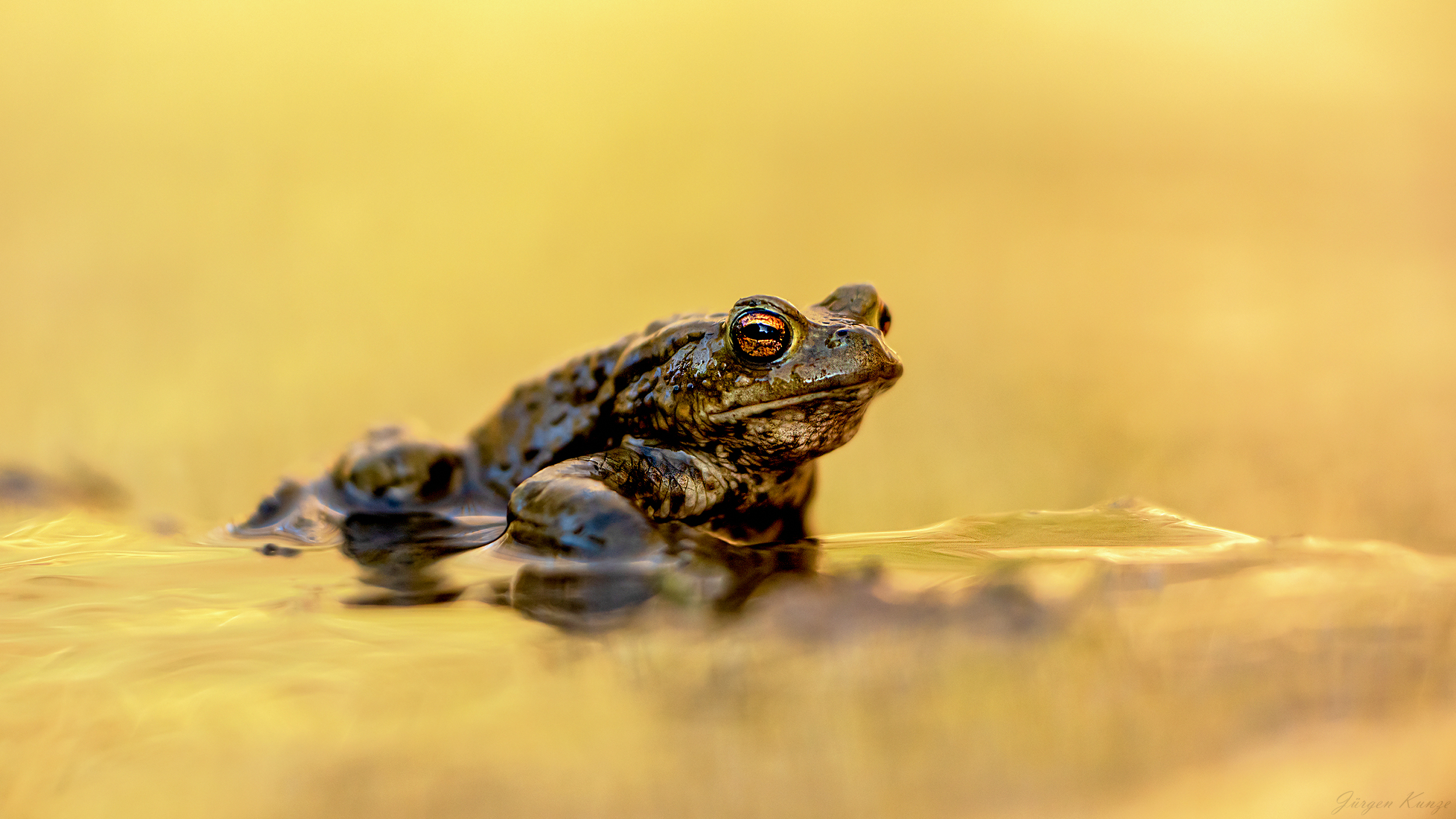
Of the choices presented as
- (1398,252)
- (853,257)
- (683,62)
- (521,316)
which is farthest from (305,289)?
(1398,252)

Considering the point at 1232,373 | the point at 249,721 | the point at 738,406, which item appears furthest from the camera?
the point at 1232,373

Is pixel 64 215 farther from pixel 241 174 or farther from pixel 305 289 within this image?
pixel 305 289

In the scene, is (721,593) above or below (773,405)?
below

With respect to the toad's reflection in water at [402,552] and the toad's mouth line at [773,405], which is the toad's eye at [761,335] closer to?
the toad's mouth line at [773,405]

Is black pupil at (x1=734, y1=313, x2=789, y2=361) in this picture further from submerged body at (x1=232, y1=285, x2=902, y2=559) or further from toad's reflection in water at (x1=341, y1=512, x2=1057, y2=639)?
toad's reflection in water at (x1=341, y1=512, x2=1057, y2=639)

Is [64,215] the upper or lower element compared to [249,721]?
upper

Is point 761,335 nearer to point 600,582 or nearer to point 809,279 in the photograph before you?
point 600,582
